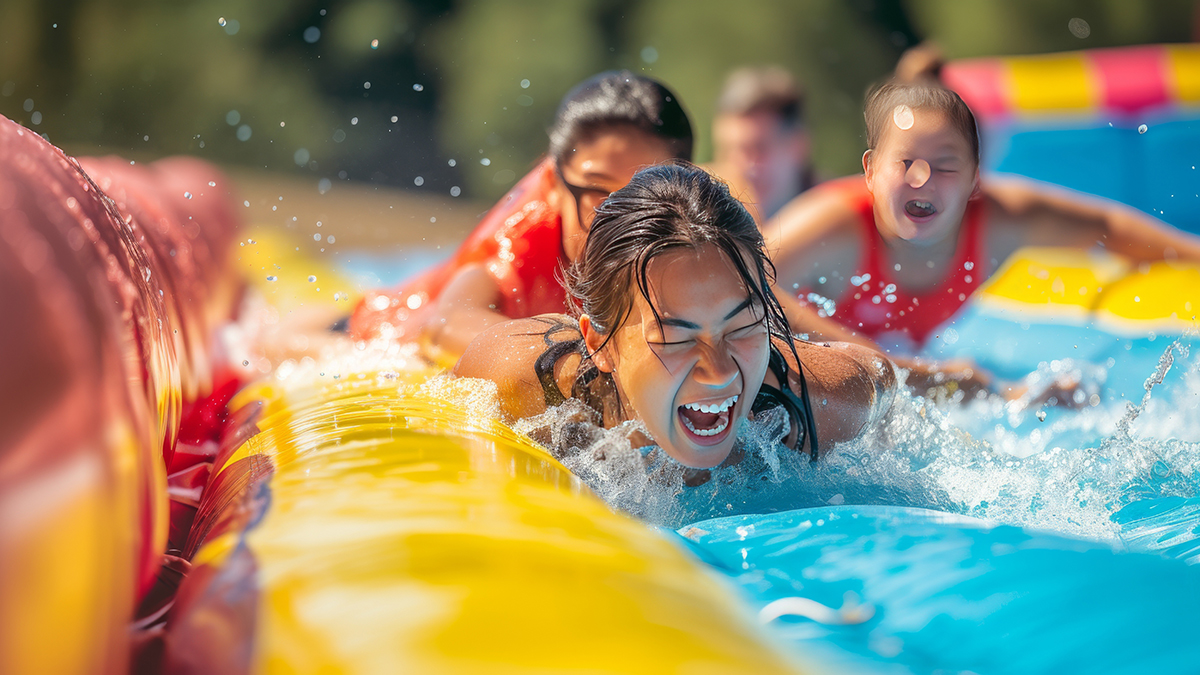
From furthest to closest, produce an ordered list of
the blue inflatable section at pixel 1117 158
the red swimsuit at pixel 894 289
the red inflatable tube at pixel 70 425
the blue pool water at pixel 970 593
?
the blue inflatable section at pixel 1117 158 < the red swimsuit at pixel 894 289 < the blue pool water at pixel 970 593 < the red inflatable tube at pixel 70 425

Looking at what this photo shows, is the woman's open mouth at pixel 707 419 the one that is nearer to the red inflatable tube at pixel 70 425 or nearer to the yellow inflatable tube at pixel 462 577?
the yellow inflatable tube at pixel 462 577

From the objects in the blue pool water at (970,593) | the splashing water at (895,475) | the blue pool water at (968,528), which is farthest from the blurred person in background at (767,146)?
the blue pool water at (970,593)

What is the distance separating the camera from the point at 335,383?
5.68ft

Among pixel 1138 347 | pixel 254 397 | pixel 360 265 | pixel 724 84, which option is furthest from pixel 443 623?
pixel 724 84

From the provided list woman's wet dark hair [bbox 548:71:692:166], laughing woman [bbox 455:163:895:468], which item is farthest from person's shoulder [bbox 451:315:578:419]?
woman's wet dark hair [bbox 548:71:692:166]

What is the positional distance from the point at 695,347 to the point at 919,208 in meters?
0.58

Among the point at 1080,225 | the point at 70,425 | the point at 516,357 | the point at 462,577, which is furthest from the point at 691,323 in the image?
the point at 1080,225

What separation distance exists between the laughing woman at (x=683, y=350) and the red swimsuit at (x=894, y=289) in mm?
606

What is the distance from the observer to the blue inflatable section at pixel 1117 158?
356cm

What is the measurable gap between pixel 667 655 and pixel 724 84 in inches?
265

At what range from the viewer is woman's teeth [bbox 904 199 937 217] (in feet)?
5.59

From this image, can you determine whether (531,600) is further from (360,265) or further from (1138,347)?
(360,265)

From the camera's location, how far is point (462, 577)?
810mm

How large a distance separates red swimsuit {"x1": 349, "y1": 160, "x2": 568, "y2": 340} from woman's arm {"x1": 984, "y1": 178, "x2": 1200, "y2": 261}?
1084mm
